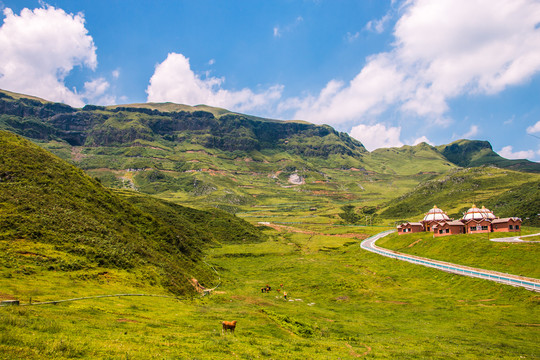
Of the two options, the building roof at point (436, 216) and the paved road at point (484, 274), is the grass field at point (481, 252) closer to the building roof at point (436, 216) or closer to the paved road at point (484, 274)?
the paved road at point (484, 274)

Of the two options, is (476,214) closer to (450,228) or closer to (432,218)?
(450,228)

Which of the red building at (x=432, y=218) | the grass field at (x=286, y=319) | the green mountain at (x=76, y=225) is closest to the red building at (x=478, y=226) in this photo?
the red building at (x=432, y=218)

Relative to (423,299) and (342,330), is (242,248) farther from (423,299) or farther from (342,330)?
(342,330)

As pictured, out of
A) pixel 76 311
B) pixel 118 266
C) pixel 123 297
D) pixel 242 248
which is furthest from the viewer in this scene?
pixel 242 248

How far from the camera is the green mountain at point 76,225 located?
122 ft

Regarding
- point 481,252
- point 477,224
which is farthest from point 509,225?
point 481,252

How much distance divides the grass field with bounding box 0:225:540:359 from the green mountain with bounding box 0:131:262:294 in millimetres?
3700

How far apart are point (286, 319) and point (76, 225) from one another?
33820 mm

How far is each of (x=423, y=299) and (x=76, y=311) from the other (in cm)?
5488

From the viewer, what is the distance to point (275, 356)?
64.2 feet

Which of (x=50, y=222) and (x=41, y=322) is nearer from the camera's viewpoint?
(x=41, y=322)

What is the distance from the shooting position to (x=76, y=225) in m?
43.3

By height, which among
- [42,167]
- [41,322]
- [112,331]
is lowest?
[112,331]

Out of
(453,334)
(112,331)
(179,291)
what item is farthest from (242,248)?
(112,331)
